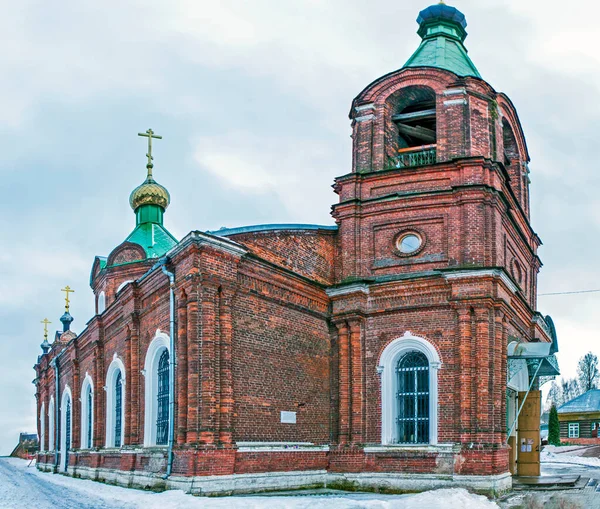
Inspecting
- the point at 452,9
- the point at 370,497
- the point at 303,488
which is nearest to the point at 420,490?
the point at 370,497

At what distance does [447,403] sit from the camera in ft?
56.0

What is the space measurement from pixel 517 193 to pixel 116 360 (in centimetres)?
1198

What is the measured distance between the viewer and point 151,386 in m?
18.2

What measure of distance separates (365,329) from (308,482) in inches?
148

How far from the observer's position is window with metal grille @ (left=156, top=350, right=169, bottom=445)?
17.4m

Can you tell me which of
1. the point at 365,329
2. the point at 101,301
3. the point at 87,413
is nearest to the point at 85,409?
the point at 87,413

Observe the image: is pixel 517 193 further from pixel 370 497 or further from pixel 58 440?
pixel 58 440

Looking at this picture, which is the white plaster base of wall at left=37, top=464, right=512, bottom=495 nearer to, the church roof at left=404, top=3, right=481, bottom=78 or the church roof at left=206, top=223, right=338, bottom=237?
the church roof at left=206, top=223, right=338, bottom=237

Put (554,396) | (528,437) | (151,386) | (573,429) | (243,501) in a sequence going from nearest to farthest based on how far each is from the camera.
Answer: (243,501)
(151,386)
(528,437)
(573,429)
(554,396)

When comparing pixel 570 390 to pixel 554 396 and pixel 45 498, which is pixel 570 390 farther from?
pixel 45 498

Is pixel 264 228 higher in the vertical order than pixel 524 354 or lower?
higher

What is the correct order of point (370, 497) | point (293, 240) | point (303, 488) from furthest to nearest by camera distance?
point (293, 240) → point (303, 488) → point (370, 497)

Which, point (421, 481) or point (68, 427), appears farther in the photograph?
point (68, 427)

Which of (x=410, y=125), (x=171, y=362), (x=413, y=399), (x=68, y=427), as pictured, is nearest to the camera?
(x=171, y=362)
